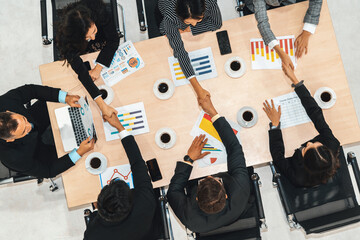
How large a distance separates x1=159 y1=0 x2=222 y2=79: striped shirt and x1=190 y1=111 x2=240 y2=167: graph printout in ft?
1.05

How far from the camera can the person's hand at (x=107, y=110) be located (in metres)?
2.07

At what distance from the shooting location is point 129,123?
83.4 inches

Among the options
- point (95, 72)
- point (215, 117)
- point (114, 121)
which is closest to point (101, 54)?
point (95, 72)

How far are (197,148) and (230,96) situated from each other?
413mm

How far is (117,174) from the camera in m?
2.07

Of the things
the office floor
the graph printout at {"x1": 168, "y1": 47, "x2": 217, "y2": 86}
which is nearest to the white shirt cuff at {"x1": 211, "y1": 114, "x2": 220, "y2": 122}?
the graph printout at {"x1": 168, "y1": 47, "x2": 217, "y2": 86}

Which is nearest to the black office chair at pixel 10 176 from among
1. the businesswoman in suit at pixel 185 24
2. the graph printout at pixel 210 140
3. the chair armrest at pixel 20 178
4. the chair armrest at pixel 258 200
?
the chair armrest at pixel 20 178

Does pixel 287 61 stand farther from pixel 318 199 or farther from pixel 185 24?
pixel 318 199

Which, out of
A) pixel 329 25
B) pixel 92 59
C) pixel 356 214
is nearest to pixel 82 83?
pixel 92 59

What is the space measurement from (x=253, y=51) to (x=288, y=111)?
46cm

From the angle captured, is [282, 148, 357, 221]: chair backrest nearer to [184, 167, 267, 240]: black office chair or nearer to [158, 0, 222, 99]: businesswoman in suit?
[184, 167, 267, 240]: black office chair

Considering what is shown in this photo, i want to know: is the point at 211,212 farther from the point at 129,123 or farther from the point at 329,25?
the point at 329,25

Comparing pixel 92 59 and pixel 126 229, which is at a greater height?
pixel 92 59

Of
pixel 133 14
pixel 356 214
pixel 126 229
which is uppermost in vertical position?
pixel 133 14
